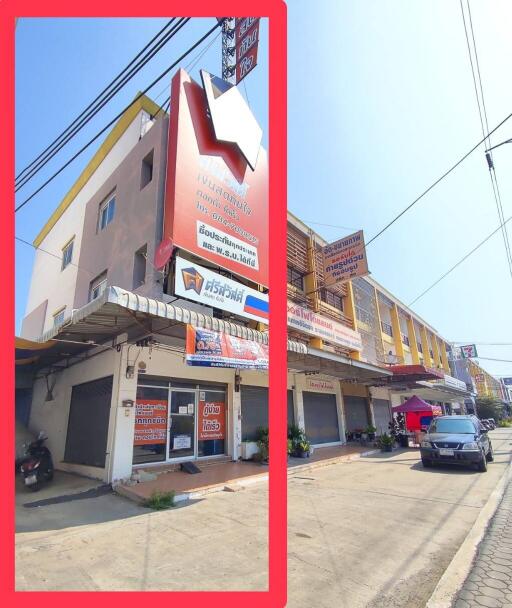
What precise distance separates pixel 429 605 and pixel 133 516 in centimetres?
475

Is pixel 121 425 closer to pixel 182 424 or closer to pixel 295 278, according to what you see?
pixel 182 424

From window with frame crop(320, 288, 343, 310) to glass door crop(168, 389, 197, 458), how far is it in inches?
435

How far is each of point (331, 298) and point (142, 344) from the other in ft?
46.0

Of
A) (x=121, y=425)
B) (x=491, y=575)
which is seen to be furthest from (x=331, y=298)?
(x=491, y=575)

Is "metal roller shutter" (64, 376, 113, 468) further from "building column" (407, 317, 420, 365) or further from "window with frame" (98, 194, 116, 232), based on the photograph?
"building column" (407, 317, 420, 365)

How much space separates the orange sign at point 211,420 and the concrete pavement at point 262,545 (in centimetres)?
340

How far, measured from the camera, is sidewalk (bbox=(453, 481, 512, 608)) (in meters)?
3.25

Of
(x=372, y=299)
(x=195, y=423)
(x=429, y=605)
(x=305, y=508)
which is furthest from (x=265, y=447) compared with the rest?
(x=372, y=299)

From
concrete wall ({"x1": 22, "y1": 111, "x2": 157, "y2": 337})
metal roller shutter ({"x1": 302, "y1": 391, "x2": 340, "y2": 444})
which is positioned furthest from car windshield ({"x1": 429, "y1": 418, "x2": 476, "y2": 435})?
concrete wall ({"x1": 22, "y1": 111, "x2": 157, "y2": 337})

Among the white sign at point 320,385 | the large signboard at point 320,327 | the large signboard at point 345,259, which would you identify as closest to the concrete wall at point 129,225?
the large signboard at point 320,327

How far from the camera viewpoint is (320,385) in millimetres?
17031

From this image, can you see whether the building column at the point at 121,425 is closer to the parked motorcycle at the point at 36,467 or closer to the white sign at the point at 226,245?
the parked motorcycle at the point at 36,467

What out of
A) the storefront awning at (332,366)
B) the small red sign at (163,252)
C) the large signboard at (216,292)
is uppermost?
the small red sign at (163,252)

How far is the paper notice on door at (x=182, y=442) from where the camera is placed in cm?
1006
